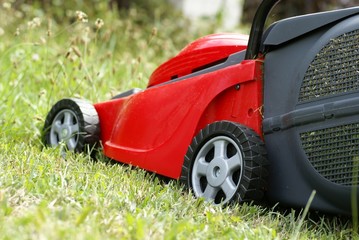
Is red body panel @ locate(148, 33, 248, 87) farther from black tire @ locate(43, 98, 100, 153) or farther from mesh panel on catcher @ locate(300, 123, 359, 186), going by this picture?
mesh panel on catcher @ locate(300, 123, 359, 186)

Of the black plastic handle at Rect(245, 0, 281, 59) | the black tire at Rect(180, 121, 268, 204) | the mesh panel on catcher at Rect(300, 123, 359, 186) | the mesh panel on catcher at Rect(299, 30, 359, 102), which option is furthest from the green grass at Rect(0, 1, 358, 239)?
the black plastic handle at Rect(245, 0, 281, 59)

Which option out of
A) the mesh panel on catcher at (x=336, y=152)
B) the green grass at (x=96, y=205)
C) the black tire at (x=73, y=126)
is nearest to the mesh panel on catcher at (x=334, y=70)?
the mesh panel on catcher at (x=336, y=152)

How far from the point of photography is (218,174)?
2.25m

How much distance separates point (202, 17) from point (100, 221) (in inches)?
213

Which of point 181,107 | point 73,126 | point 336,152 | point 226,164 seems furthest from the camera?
point 73,126

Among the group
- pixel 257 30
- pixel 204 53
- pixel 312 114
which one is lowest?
pixel 312 114

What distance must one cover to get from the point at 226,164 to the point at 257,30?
503 millimetres

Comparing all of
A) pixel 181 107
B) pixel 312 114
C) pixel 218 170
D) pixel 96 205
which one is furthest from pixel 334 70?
pixel 96 205

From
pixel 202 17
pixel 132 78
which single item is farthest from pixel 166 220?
pixel 202 17

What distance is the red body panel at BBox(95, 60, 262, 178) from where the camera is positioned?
7.60ft

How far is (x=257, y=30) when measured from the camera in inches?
92.4

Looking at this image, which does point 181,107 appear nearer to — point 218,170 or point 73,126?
point 218,170

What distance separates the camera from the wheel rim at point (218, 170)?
220 centimetres

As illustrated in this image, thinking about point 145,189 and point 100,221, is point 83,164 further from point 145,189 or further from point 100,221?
point 100,221
